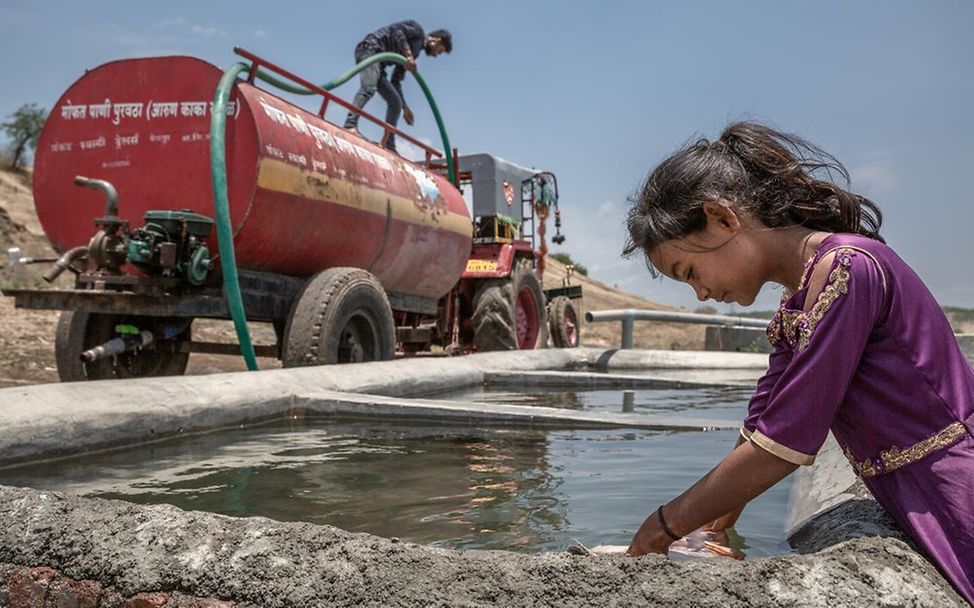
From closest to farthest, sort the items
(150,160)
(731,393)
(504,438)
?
(504,438) → (150,160) → (731,393)

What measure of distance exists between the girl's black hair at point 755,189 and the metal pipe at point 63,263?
427 centimetres

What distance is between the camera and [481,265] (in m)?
9.73

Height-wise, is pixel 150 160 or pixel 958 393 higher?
pixel 150 160

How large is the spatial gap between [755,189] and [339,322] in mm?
4578

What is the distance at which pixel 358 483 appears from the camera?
10.3 feet

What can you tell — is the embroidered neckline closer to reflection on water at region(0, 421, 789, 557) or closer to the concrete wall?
the concrete wall

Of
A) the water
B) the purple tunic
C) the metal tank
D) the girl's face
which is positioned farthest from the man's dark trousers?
the purple tunic

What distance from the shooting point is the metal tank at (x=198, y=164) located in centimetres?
559

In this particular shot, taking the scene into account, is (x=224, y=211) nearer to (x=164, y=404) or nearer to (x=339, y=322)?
(x=339, y=322)

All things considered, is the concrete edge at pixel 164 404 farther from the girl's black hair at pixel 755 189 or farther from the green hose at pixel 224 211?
the girl's black hair at pixel 755 189

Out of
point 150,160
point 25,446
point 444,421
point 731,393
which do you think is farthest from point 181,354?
point 731,393

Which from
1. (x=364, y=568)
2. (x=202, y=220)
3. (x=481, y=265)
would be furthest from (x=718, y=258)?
(x=481, y=265)

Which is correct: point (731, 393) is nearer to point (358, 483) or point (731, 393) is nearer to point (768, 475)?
point (358, 483)

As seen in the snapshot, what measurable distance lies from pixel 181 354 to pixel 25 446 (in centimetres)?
335
